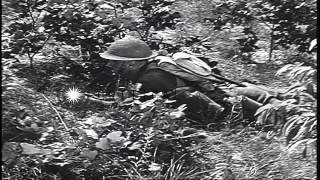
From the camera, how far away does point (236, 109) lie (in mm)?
3250

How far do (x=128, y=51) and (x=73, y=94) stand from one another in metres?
0.46

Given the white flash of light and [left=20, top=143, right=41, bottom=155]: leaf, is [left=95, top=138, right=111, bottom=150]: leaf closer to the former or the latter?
Result: [left=20, top=143, right=41, bottom=155]: leaf

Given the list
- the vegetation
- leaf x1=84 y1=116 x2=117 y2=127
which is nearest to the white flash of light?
the vegetation

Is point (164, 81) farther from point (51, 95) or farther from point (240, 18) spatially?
point (240, 18)

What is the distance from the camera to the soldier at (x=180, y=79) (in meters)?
3.21

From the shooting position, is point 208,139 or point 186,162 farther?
point 208,139

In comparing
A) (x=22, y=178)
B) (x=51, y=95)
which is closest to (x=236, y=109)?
(x=51, y=95)

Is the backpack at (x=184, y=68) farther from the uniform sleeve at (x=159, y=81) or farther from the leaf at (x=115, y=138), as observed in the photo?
the leaf at (x=115, y=138)

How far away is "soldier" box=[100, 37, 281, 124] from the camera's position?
3.21 metres

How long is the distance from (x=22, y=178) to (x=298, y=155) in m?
1.41

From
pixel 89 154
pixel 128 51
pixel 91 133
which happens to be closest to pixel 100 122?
pixel 91 133

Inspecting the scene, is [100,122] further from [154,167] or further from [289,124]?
[289,124]

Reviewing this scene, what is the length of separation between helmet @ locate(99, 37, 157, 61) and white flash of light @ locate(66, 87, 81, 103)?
0.30m

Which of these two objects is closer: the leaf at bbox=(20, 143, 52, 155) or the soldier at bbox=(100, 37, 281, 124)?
the leaf at bbox=(20, 143, 52, 155)
